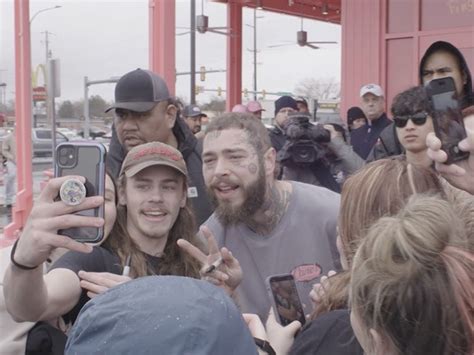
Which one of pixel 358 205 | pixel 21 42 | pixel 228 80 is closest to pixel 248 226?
pixel 358 205

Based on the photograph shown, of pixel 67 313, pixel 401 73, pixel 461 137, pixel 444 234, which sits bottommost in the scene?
pixel 67 313

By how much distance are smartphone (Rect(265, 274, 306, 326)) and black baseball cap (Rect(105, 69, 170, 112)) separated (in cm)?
189

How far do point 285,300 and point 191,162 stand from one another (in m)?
1.92

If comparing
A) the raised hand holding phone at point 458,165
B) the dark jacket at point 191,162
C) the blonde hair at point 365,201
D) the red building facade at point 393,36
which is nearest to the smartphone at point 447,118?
the raised hand holding phone at point 458,165

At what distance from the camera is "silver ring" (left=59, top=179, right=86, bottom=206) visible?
1715mm

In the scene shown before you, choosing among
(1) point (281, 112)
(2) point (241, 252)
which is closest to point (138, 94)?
(2) point (241, 252)

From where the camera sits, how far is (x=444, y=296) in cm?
137

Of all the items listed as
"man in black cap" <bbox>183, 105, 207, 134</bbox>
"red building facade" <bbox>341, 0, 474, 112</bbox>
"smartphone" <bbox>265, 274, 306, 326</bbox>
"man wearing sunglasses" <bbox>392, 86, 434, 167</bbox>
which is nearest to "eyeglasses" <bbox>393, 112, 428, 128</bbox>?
"man wearing sunglasses" <bbox>392, 86, 434, 167</bbox>

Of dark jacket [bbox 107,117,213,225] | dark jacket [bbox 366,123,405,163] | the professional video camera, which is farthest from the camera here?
the professional video camera

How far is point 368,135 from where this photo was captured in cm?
685

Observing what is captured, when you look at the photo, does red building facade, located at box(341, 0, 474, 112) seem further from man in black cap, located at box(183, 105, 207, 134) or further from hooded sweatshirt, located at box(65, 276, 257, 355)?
hooded sweatshirt, located at box(65, 276, 257, 355)

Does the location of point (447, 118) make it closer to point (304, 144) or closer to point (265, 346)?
point (265, 346)

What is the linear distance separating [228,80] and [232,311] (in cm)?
1645

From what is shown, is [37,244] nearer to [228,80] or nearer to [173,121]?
[173,121]
